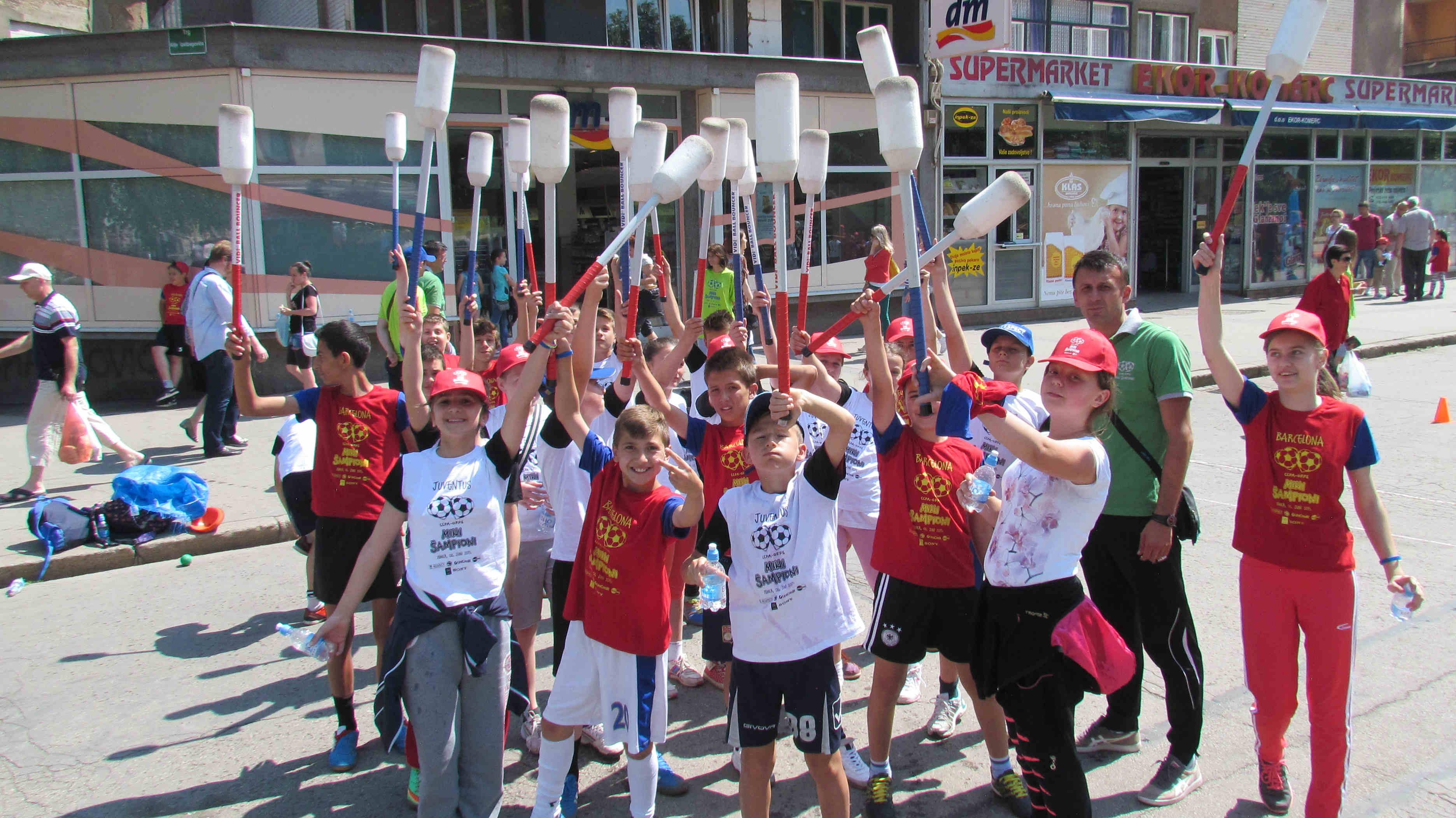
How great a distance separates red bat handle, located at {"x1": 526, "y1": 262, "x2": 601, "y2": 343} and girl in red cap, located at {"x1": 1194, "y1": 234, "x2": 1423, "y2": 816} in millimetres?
2098

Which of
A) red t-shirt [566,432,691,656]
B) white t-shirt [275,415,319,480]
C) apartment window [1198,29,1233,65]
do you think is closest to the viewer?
red t-shirt [566,432,691,656]

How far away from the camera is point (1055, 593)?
3.13 metres

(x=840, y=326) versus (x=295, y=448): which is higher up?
(x=840, y=326)

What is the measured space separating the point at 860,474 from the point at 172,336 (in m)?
10.3

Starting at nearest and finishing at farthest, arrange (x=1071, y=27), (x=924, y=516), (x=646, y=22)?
(x=924, y=516)
(x=646, y=22)
(x=1071, y=27)

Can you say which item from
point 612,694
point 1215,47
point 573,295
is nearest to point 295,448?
point 573,295

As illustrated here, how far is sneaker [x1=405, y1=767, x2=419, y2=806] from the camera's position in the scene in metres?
3.79

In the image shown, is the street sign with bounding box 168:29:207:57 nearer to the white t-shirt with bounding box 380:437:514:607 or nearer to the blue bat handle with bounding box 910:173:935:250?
the white t-shirt with bounding box 380:437:514:607

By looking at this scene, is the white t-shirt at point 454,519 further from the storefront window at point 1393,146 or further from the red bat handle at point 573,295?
the storefront window at point 1393,146

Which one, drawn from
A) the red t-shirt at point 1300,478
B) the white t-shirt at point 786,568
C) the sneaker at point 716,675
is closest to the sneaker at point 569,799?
the white t-shirt at point 786,568

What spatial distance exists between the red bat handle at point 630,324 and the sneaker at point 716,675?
1443 mm

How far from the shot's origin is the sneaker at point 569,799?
3.74 meters

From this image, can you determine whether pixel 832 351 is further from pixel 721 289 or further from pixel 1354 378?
pixel 1354 378

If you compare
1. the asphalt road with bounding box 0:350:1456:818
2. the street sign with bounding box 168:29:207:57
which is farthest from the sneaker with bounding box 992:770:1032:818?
the street sign with bounding box 168:29:207:57
